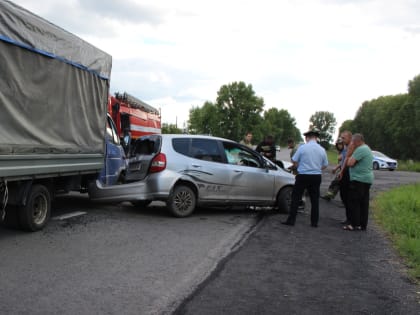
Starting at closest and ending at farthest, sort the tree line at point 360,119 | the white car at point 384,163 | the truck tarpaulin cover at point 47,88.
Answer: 1. the truck tarpaulin cover at point 47,88
2. the white car at point 384,163
3. the tree line at point 360,119

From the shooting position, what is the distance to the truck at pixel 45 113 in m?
6.12

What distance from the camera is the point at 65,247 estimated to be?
20.3 ft

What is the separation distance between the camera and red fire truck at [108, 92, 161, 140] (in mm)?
14844

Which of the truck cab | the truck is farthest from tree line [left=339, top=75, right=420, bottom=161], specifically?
the truck

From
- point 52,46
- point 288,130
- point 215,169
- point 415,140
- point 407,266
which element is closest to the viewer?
point 407,266

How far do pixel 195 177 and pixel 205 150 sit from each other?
2.14ft

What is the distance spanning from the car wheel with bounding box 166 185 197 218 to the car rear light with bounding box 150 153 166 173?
47 centimetres

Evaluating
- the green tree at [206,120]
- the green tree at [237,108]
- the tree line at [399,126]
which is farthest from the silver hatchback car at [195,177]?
the green tree at [237,108]

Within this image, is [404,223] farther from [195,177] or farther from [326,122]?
[326,122]

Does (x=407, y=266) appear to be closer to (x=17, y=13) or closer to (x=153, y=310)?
(x=153, y=310)

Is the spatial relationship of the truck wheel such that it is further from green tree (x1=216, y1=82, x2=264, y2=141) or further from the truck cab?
green tree (x1=216, y1=82, x2=264, y2=141)

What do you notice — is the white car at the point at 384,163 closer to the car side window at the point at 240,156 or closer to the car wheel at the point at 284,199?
the car wheel at the point at 284,199

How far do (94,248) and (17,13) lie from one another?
3.25 m

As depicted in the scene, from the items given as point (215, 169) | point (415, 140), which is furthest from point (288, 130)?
point (215, 169)
